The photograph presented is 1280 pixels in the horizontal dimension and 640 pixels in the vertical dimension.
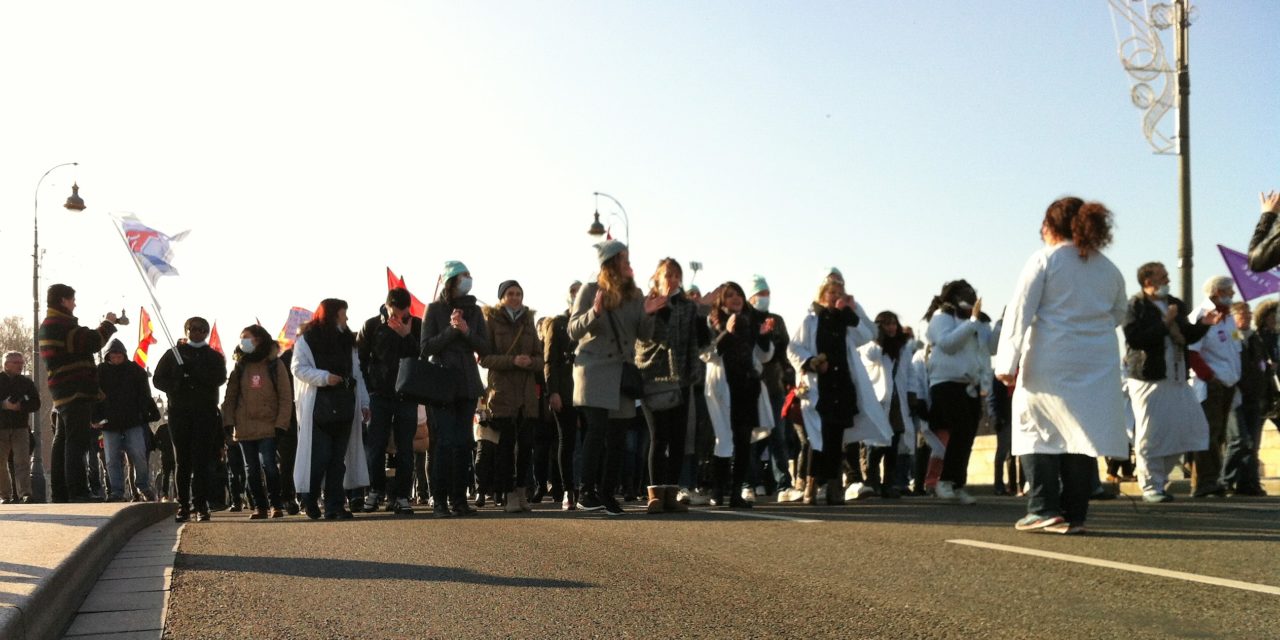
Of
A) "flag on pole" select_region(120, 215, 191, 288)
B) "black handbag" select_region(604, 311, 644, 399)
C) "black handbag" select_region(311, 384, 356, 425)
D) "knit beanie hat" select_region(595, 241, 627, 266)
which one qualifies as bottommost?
"black handbag" select_region(311, 384, 356, 425)

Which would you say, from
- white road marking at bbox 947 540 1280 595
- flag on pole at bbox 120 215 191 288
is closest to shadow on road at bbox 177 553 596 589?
white road marking at bbox 947 540 1280 595

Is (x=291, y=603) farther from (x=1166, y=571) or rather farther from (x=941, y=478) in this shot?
(x=941, y=478)

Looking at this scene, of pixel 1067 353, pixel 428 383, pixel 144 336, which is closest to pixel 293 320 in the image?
pixel 144 336

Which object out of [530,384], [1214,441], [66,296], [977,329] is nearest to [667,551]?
[530,384]

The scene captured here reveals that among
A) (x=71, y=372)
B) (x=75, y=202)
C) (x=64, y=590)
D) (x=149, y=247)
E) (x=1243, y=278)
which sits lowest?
(x=64, y=590)

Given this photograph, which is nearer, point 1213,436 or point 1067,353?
point 1067,353

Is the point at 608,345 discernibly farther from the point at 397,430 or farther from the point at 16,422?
the point at 16,422

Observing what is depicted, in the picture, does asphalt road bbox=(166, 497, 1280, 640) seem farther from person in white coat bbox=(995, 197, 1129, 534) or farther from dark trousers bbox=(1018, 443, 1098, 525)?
person in white coat bbox=(995, 197, 1129, 534)

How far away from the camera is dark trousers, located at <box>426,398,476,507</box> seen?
13.3 m

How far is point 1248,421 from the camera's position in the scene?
15617mm

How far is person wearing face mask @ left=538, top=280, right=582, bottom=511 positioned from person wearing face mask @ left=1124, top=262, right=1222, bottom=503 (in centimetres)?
486

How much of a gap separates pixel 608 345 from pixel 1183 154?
36.9 ft

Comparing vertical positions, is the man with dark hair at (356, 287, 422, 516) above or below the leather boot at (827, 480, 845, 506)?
above

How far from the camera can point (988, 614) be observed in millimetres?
5766
